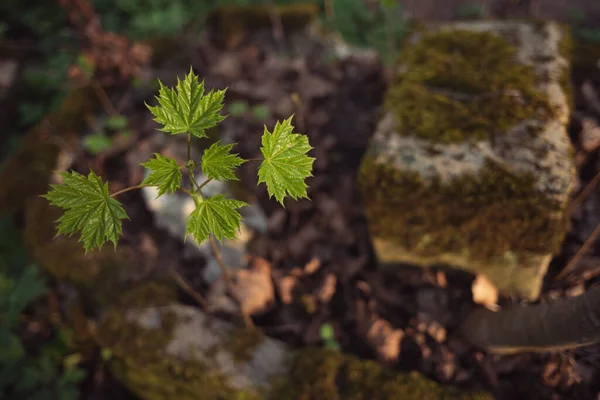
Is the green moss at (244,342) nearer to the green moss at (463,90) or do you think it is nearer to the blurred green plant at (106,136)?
the green moss at (463,90)

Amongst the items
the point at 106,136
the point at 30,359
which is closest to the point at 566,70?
the point at 106,136

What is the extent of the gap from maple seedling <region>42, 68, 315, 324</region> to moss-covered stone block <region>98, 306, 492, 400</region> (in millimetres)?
1136

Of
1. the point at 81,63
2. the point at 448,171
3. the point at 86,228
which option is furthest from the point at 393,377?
the point at 81,63

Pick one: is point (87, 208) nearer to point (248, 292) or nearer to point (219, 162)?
A: point (219, 162)

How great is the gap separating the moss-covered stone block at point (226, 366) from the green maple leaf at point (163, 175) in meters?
1.25

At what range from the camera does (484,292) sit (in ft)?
7.83

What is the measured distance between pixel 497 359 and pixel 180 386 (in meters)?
1.80

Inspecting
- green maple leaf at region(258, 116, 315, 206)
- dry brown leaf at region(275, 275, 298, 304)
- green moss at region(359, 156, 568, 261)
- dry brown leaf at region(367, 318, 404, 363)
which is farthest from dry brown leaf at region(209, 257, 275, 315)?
green maple leaf at region(258, 116, 315, 206)

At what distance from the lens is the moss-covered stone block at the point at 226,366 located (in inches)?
81.7

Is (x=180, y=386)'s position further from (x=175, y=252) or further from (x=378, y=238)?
(x=378, y=238)

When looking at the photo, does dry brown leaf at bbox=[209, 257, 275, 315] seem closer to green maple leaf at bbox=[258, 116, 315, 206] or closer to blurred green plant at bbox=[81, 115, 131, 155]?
green maple leaf at bbox=[258, 116, 315, 206]

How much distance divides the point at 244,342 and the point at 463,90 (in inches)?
80.0

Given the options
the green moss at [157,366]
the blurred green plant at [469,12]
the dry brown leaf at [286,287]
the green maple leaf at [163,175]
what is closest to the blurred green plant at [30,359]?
the green moss at [157,366]

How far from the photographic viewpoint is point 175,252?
2.89m
